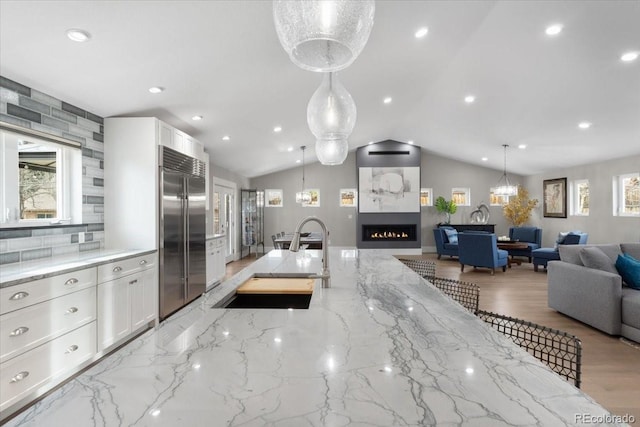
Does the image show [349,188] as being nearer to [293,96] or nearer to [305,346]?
[293,96]

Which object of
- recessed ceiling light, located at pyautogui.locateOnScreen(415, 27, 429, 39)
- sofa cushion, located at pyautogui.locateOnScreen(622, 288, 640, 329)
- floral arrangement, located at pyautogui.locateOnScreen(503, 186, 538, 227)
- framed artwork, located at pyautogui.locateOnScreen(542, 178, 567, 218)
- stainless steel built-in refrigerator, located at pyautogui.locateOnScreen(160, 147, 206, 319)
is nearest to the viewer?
sofa cushion, located at pyautogui.locateOnScreen(622, 288, 640, 329)

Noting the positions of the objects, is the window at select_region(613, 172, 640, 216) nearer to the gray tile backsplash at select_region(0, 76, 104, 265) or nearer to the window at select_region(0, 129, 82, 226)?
the gray tile backsplash at select_region(0, 76, 104, 265)

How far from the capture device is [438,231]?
893cm

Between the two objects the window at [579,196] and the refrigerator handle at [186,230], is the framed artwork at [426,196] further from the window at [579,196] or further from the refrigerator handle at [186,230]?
the refrigerator handle at [186,230]

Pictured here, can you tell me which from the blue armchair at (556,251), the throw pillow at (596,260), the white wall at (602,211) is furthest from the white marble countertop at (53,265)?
the white wall at (602,211)

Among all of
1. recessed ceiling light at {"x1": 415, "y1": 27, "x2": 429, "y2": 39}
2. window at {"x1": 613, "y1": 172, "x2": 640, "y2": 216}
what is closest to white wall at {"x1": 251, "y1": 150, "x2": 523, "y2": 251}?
window at {"x1": 613, "y1": 172, "x2": 640, "y2": 216}

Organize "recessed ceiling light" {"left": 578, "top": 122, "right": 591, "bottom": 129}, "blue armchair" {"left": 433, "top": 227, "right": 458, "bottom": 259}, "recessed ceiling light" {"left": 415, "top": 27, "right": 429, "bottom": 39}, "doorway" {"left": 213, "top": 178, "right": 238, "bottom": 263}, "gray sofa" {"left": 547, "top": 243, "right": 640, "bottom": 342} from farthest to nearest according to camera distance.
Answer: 1. "blue armchair" {"left": 433, "top": 227, "right": 458, "bottom": 259}
2. "doorway" {"left": 213, "top": 178, "right": 238, "bottom": 263}
3. "recessed ceiling light" {"left": 578, "top": 122, "right": 591, "bottom": 129}
4. "recessed ceiling light" {"left": 415, "top": 27, "right": 429, "bottom": 39}
5. "gray sofa" {"left": 547, "top": 243, "right": 640, "bottom": 342}

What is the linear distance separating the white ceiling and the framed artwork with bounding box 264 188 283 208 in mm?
3656

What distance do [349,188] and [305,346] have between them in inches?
379

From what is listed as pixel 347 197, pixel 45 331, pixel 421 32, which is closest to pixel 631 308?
pixel 421 32

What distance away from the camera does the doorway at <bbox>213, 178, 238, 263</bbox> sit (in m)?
7.39

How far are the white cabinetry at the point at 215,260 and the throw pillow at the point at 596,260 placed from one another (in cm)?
494

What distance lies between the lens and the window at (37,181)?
255cm

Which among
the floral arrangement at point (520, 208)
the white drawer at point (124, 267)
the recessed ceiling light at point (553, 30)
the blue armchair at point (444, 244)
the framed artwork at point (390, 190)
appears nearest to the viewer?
the white drawer at point (124, 267)
